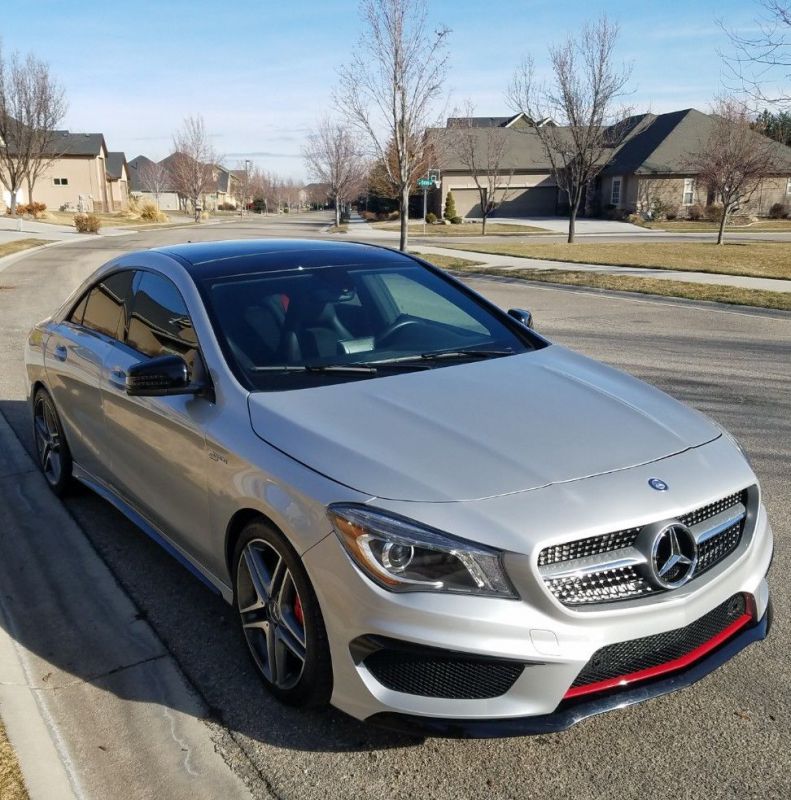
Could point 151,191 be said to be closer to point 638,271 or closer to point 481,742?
point 638,271

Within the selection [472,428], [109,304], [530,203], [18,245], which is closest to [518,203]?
[530,203]

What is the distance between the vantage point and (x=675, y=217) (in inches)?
2196

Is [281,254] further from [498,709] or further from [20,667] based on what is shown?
[498,709]

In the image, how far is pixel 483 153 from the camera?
2330 inches

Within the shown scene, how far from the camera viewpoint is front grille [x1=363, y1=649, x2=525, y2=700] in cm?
241

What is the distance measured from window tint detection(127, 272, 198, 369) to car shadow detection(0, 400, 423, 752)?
1.13 m

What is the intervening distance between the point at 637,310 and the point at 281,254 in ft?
33.7

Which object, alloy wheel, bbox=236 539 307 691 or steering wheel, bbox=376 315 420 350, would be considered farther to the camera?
steering wheel, bbox=376 315 420 350

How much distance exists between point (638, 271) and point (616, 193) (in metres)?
42.1

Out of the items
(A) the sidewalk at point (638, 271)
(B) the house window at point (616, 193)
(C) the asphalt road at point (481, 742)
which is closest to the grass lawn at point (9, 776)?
(C) the asphalt road at point (481, 742)

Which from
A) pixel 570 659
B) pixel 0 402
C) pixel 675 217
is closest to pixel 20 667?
pixel 570 659

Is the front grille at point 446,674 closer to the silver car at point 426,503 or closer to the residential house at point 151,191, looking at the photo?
the silver car at point 426,503

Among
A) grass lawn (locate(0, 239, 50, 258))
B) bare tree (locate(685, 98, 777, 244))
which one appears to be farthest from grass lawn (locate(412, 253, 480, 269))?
grass lawn (locate(0, 239, 50, 258))

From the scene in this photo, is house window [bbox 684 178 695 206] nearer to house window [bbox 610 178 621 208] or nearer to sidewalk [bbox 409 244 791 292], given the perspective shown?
house window [bbox 610 178 621 208]
